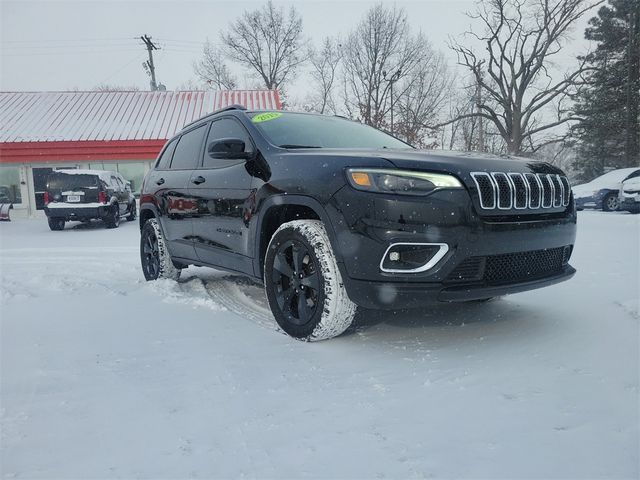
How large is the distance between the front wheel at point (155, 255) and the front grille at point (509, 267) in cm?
324

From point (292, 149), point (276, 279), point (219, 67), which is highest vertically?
point (219, 67)

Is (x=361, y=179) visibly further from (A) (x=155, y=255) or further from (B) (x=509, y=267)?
(A) (x=155, y=255)

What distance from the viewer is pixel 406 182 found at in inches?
95.9

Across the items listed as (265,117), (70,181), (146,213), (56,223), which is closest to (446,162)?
(265,117)

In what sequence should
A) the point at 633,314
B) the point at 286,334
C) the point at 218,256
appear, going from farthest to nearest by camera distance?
the point at 218,256 < the point at 633,314 < the point at 286,334

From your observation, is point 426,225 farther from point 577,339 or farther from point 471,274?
point 577,339

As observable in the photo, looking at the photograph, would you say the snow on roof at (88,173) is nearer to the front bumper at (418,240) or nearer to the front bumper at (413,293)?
the front bumper at (418,240)

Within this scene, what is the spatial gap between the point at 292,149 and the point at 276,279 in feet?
2.94

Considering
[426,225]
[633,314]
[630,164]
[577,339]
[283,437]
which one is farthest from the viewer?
[630,164]

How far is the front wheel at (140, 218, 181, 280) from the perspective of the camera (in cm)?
474

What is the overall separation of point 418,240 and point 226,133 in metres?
2.16

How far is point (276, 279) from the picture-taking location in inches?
118

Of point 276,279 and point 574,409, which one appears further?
point 276,279

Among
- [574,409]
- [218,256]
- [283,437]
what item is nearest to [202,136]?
[218,256]
